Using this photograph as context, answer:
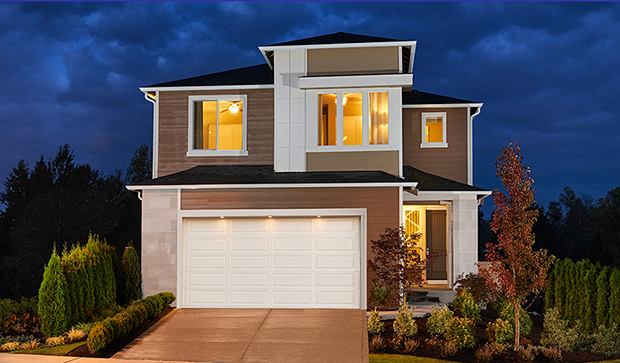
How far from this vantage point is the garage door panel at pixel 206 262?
13.3 metres

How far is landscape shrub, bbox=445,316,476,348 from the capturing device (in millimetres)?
9938

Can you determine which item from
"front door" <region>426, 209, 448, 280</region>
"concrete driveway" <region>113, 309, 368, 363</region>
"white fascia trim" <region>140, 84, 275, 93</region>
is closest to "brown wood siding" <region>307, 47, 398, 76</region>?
"white fascia trim" <region>140, 84, 275, 93</region>

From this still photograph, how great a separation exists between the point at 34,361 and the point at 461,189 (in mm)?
11580

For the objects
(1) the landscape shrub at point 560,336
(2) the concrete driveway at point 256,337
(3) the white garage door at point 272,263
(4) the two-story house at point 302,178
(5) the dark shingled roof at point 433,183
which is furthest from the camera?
(5) the dark shingled roof at point 433,183

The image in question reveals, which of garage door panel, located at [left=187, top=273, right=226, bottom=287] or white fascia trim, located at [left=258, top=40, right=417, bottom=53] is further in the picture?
white fascia trim, located at [left=258, top=40, right=417, bottom=53]

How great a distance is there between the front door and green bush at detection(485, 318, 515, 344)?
6.96 m

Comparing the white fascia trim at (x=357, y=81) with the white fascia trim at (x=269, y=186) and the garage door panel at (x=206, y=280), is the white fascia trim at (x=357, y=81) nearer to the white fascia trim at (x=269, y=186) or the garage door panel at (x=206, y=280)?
the white fascia trim at (x=269, y=186)

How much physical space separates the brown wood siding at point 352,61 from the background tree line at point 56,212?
22.9m

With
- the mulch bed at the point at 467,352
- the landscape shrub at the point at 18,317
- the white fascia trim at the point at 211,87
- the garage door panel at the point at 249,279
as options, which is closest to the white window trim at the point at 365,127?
the white fascia trim at the point at 211,87

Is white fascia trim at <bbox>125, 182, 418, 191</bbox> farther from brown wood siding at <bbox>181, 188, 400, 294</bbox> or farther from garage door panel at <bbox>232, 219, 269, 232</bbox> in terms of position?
garage door panel at <bbox>232, 219, 269, 232</bbox>

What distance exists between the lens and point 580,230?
→ 4962cm

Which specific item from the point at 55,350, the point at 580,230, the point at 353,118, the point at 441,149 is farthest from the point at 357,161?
the point at 580,230

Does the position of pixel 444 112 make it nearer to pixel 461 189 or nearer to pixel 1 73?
pixel 461 189

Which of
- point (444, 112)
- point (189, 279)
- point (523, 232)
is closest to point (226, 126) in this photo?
point (189, 279)
